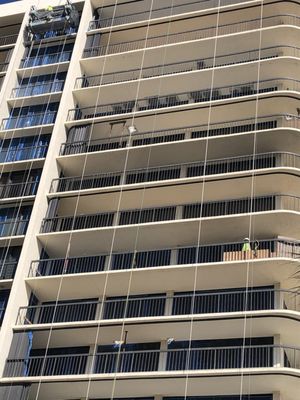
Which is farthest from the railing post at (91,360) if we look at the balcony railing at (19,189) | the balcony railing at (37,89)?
the balcony railing at (37,89)

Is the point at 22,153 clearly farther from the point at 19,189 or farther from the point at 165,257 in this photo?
the point at 165,257

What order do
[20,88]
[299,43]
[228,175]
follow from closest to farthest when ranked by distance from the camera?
[228,175] → [299,43] → [20,88]

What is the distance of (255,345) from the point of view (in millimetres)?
26016

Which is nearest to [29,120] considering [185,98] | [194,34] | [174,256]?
[185,98]

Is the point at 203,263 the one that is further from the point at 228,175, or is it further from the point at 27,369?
the point at 27,369

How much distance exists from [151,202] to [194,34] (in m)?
10.9

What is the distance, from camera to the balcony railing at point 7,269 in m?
30.0

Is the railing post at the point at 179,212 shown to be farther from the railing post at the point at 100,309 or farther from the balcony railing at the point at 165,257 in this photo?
the railing post at the point at 100,309

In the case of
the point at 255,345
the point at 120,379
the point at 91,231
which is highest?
the point at 91,231

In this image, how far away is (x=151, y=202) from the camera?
3127 centimetres

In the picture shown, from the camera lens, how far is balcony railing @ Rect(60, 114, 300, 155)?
105ft

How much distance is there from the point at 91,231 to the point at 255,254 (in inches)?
276

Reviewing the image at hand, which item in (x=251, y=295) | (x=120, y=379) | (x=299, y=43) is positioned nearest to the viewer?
(x=120, y=379)

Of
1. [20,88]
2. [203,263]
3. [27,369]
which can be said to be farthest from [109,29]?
[27,369]
